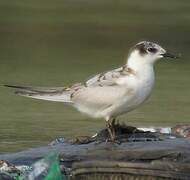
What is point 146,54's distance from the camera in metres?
8.59

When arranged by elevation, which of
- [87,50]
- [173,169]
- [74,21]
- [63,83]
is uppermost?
[74,21]

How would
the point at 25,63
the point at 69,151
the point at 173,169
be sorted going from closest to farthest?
the point at 173,169 → the point at 69,151 → the point at 25,63

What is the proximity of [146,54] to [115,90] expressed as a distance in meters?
0.38

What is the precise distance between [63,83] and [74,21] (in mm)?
10424

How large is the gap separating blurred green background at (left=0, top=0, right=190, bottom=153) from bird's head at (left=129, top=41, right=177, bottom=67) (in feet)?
6.65

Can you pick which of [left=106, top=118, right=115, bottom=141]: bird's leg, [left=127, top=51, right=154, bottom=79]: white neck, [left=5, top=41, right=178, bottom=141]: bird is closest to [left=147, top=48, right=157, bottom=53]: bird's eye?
[left=5, top=41, right=178, bottom=141]: bird

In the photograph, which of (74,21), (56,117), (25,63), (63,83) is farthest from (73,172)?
(74,21)

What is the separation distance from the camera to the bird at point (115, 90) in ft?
27.6

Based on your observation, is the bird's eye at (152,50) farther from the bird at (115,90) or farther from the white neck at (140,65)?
the white neck at (140,65)

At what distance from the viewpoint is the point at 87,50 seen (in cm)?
2027

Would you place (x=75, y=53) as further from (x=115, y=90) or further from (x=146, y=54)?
(x=115, y=90)

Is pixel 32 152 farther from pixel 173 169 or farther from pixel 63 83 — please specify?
pixel 63 83

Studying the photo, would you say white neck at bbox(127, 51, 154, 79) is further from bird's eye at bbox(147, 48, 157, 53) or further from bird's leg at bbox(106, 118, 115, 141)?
bird's leg at bbox(106, 118, 115, 141)

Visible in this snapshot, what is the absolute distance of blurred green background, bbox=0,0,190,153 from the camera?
11.9 metres
